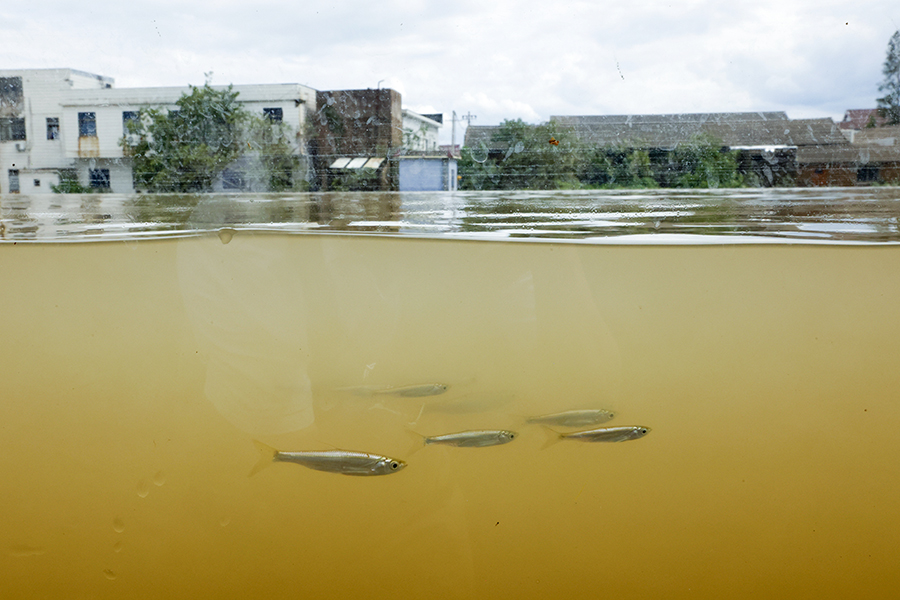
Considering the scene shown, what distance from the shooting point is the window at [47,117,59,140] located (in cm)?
261

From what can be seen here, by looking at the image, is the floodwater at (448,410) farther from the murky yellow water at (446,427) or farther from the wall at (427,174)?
the wall at (427,174)

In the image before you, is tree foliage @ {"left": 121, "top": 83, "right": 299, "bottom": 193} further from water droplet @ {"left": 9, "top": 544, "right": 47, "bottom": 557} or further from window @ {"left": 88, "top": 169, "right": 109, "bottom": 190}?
water droplet @ {"left": 9, "top": 544, "right": 47, "bottom": 557}

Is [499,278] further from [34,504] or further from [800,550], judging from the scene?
[34,504]

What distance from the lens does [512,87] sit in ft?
8.72

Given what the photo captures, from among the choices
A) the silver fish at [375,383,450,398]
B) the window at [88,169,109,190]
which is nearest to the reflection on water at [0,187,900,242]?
the window at [88,169,109,190]

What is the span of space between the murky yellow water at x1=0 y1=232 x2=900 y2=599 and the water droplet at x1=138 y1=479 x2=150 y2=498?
14mm

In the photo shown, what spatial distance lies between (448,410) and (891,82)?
10.6ft

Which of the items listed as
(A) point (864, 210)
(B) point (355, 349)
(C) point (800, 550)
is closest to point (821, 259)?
(A) point (864, 210)

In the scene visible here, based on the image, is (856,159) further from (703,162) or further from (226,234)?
(226,234)

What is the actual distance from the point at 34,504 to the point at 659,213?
4.56 m

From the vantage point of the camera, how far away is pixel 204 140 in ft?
8.65

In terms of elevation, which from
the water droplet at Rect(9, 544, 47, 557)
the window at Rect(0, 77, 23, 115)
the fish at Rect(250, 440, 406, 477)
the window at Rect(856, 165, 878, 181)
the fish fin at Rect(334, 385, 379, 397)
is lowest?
the water droplet at Rect(9, 544, 47, 557)

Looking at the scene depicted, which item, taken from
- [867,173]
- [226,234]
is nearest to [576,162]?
[867,173]

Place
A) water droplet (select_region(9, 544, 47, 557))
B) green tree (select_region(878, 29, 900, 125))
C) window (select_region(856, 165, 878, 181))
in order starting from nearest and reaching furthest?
1. green tree (select_region(878, 29, 900, 125))
2. window (select_region(856, 165, 878, 181))
3. water droplet (select_region(9, 544, 47, 557))
